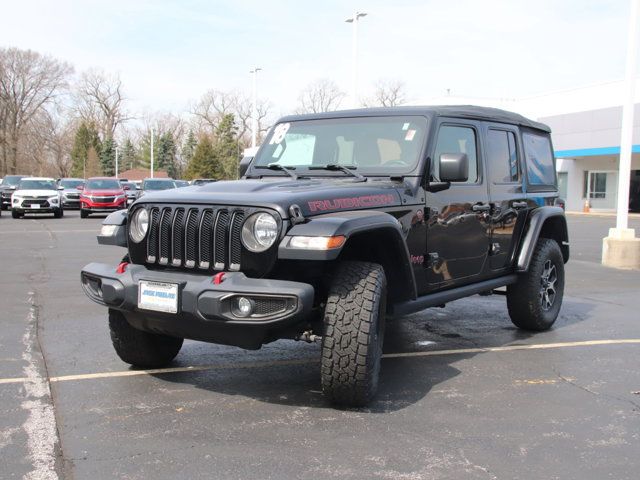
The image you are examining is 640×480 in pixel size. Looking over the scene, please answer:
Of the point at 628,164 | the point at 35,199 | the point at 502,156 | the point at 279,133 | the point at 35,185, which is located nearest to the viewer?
the point at 279,133

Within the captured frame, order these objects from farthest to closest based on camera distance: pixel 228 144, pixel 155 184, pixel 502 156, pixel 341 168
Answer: pixel 228 144 → pixel 155 184 → pixel 502 156 → pixel 341 168

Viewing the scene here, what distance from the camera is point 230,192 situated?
4.22 metres

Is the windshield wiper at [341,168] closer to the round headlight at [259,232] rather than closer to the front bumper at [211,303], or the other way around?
the round headlight at [259,232]

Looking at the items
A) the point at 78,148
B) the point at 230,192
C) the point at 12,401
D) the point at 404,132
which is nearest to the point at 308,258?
the point at 230,192

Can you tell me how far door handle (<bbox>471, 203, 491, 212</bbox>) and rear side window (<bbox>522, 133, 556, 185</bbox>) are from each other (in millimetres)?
1044

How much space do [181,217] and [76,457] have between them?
1.53 m

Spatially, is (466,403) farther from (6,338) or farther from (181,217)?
(6,338)

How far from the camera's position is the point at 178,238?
13.5 feet

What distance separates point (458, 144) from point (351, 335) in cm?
225

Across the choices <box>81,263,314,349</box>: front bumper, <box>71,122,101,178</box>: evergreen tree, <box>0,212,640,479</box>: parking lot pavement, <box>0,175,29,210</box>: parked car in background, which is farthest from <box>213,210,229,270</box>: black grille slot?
<box>71,122,101,178</box>: evergreen tree

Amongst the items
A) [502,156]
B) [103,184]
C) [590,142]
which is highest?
[590,142]

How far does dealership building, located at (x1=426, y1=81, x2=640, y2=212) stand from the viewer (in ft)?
123

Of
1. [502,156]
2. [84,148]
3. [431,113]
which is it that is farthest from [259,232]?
[84,148]

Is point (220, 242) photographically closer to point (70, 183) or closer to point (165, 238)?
point (165, 238)
